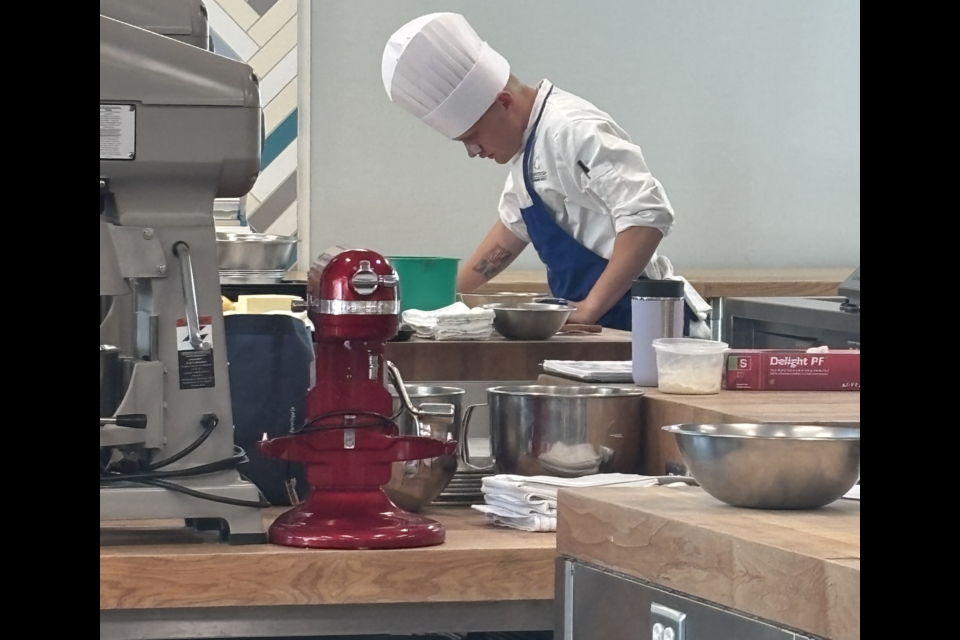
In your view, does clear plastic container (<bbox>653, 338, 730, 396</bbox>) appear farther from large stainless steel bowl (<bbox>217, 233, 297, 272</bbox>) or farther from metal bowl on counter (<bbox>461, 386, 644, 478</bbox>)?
large stainless steel bowl (<bbox>217, 233, 297, 272</bbox>)

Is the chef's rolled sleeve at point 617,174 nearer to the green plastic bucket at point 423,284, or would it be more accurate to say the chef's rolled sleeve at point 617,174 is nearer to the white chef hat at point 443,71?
the white chef hat at point 443,71

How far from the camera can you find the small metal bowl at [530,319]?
9.70 feet

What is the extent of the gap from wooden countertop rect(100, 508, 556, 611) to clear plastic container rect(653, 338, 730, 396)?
580 mm

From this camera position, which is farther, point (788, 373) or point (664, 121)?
point (664, 121)

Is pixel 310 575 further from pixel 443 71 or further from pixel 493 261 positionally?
pixel 493 261

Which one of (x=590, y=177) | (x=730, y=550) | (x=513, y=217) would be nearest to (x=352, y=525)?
(x=730, y=550)

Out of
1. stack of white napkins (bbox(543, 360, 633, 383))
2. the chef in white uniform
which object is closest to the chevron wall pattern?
the chef in white uniform

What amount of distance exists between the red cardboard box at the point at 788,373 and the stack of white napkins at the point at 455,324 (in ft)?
2.52

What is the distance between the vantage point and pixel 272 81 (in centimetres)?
520

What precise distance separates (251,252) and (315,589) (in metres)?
2.03

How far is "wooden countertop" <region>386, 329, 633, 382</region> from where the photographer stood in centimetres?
287

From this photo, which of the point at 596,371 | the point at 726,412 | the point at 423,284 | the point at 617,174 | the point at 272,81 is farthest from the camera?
the point at 272,81

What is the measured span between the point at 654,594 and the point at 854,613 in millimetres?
233

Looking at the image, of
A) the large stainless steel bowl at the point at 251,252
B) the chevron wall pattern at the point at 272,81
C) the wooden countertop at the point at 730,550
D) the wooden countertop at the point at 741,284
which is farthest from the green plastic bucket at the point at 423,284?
the chevron wall pattern at the point at 272,81
